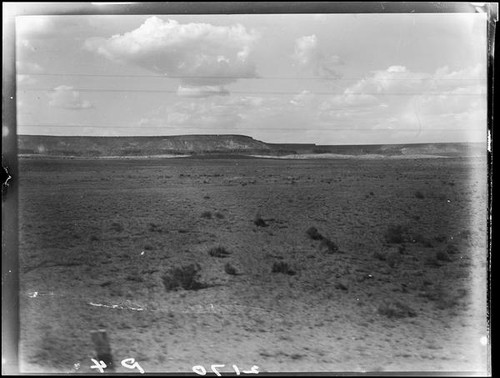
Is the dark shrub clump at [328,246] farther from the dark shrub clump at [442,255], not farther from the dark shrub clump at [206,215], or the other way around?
the dark shrub clump at [206,215]

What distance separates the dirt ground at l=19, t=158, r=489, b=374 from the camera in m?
5.63

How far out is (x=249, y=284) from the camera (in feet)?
24.7

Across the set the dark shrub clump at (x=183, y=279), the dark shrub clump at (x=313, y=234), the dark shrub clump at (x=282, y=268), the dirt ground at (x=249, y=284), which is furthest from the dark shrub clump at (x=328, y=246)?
the dark shrub clump at (x=183, y=279)

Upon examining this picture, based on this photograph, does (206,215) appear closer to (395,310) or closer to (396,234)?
(396,234)

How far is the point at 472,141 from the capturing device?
5.97 metres

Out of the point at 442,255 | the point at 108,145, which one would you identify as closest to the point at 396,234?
the point at 442,255

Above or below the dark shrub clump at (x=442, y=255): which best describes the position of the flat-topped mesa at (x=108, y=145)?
above

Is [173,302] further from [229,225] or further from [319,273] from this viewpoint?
[229,225]

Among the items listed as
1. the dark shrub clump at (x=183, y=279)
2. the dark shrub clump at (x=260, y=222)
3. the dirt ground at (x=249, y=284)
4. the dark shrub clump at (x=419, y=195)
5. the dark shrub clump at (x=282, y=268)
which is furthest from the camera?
the dark shrub clump at (x=419, y=195)

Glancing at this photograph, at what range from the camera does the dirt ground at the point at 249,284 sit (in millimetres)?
5633

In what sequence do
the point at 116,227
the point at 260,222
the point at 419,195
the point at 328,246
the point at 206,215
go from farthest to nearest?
1. the point at 419,195
2. the point at 206,215
3. the point at 260,222
4. the point at 116,227
5. the point at 328,246

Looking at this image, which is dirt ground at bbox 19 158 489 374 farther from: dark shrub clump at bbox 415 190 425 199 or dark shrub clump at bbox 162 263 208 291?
dark shrub clump at bbox 415 190 425 199

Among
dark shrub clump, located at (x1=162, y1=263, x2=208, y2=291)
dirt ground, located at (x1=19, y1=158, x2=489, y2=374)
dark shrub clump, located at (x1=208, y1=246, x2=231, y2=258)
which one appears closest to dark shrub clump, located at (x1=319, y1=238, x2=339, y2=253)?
dirt ground, located at (x1=19, y1=158, x2=489, y2=374)

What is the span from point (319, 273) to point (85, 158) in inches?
239
